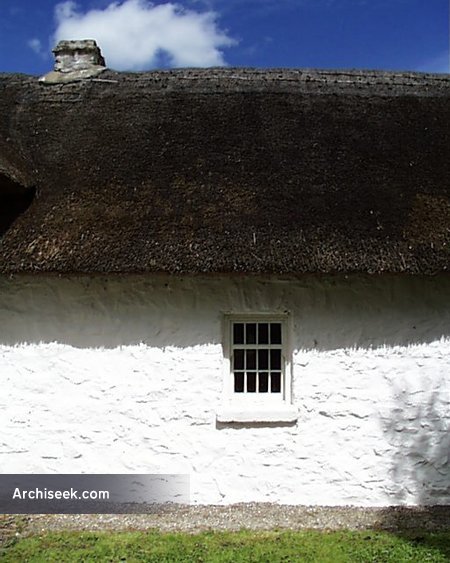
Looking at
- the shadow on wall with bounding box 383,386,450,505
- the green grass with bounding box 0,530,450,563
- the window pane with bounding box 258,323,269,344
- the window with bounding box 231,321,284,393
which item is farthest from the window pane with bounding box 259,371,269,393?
the green grass with bounding box 0,530,450,563

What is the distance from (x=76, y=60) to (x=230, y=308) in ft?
17.1

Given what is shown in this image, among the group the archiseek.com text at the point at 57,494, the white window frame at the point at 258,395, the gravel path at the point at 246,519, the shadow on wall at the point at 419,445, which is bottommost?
the gravel path at the point at 246,519

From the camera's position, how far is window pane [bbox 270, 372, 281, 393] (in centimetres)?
715

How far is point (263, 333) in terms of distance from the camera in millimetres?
7176

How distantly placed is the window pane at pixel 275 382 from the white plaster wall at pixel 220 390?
302 millimetres

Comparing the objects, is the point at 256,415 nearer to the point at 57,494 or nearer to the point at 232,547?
the point at 232,547

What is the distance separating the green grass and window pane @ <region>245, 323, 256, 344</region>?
2083 millimetres

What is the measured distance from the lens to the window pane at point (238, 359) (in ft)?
23.5

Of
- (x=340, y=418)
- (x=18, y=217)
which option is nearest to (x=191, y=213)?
(x=18, y=217)

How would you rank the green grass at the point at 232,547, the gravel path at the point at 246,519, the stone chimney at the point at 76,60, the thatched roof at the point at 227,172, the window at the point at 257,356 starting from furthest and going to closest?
the stone chimney at the point at 76,60
the window at the point at 257,356
the thatched roof at the point at 227,172
the gravel path at the point at 246,519
the green grass at the point at 232,547

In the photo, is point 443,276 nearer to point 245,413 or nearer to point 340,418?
point 340,418

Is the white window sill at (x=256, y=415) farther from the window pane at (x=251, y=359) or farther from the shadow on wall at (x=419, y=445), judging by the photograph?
the shadow on wall at (x=419, y=445)

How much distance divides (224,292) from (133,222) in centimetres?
127

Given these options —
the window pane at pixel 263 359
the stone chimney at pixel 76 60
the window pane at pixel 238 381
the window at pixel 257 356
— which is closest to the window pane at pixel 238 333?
the window at pixel 257 356
